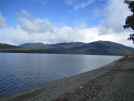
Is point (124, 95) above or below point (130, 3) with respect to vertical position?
below

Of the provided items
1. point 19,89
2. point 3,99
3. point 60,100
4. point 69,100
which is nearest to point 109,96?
point 69,100

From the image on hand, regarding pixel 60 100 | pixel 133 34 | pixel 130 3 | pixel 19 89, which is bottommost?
pixel 19 89

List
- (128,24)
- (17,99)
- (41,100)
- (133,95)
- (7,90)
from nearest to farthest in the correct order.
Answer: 1. (133,95)
2. (41,100)
3. (17,99)
4. (7,90)
5. (128,24)

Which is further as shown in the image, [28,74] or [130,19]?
[28,74]

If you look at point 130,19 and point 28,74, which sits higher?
point 130,19

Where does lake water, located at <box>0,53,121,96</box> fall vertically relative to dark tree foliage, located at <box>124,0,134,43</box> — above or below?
below

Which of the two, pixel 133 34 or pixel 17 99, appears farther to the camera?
pixel 133 34

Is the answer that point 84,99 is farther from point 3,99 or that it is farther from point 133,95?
point 3,99

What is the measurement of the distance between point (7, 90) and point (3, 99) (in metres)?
7.11

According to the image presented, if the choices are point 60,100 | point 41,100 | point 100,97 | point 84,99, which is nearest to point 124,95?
point 100,97

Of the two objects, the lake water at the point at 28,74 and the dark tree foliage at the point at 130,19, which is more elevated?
the dark tree foliage at the point at 130,19

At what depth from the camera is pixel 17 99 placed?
27656mm

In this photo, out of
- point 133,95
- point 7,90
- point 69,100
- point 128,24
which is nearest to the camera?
point 133,95

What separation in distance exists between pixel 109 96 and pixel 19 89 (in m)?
25.1
